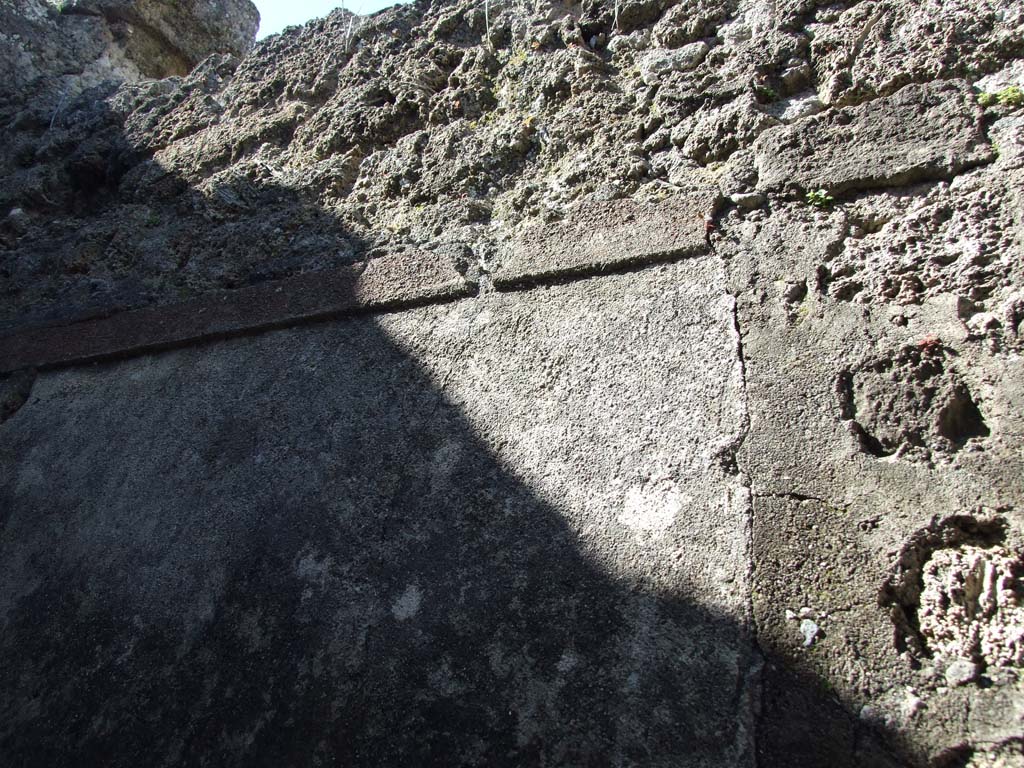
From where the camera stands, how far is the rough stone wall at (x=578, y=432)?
1.23 m

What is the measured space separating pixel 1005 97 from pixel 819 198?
17.7 inches

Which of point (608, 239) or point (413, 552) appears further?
point (608, 239)

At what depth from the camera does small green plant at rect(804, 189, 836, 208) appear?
169 cm

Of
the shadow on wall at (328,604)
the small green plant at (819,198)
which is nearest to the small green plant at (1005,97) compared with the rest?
the small green plant at (819,198)

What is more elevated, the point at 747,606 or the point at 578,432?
the point at 578,432

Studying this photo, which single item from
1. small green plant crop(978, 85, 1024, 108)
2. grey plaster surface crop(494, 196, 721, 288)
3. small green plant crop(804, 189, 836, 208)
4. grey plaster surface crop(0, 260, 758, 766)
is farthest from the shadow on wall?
small green plant crop(978, 85, 1024, 108)

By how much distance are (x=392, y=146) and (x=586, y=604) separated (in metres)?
1.94

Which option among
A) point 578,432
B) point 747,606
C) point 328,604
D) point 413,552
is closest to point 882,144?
point 578,432

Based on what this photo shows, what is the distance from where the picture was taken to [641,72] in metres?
2.25

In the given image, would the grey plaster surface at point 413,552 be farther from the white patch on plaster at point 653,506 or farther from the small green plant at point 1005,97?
the small green plant at point 1005,97

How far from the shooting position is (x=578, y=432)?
1609mm

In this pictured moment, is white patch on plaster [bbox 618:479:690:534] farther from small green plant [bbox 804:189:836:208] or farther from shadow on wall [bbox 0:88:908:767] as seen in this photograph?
small green plant [bbox 804:189:836:208]

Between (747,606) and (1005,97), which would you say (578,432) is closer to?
(747,606)

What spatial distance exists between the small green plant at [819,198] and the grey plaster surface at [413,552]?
0.31 m
